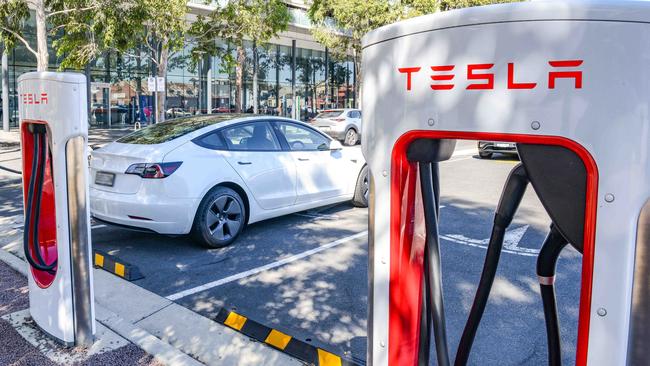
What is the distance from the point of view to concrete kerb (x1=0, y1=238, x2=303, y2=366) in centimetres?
342

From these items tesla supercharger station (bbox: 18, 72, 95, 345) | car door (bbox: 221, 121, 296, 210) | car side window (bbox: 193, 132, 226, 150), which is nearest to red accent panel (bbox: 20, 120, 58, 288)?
tesla supercharger station (bbox: 18, 72, 95, 345)

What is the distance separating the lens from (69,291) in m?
3.53

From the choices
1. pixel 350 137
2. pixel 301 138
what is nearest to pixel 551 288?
pixel 301 138

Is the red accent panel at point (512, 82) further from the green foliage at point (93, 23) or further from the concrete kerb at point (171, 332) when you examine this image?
the green foliage at point (93, 23)

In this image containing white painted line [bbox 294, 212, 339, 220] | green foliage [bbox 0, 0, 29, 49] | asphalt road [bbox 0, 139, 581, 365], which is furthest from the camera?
green foliage [bbox 0, 0, 29, 49]

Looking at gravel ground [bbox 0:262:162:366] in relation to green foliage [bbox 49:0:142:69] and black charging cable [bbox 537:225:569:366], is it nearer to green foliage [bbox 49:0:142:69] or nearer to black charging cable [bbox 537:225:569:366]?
black charging cable [bbox 537:225:569:366]

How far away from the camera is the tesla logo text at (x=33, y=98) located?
349 cm

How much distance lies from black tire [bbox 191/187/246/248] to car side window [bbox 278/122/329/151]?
3.91ft

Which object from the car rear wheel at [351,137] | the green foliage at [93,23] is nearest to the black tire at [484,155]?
the car rear wheel at [351,137]

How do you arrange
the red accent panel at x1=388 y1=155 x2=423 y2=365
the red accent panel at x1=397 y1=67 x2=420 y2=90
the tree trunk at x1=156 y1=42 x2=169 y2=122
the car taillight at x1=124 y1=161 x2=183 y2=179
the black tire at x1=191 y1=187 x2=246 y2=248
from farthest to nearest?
the tree trunk at x1=156 y1=42 x2=169 y2=122 → the black tire at x1=191 y1=187 x2=246 y2=248 → the car taillight at x1=124 y1=161 x2=183 y2=179 → the red accent panel at x1=388 y1=155 x2=423 y2=365 → the red accent panel at x1=397 y1=67 x2=420 y2=90

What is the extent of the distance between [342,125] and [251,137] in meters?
16.4

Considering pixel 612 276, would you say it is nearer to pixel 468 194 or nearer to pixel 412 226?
pixel 412 226

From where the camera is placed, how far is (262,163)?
648 centimetres

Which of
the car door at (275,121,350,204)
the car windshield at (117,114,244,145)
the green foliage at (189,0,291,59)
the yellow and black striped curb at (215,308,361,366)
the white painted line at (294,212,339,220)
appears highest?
the green foliage at (189,0,291,59)
